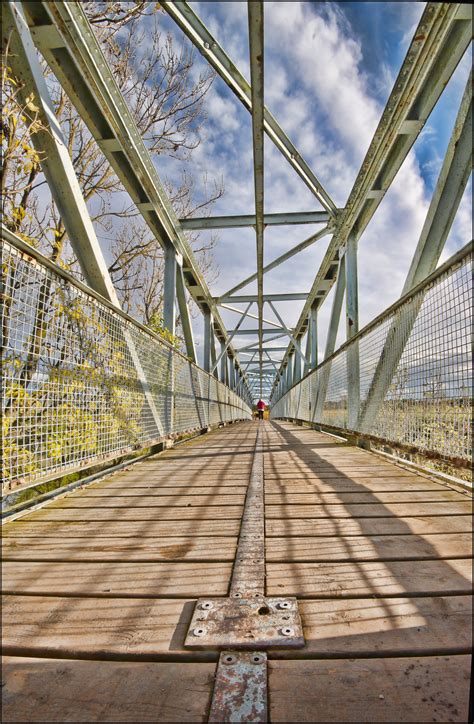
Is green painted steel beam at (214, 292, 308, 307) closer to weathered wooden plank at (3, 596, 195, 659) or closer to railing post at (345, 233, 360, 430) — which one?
railing post at (345, 233, 360, 430)

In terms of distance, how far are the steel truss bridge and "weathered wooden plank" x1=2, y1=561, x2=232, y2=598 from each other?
20 millimetres

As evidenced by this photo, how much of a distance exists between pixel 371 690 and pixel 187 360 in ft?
16.1

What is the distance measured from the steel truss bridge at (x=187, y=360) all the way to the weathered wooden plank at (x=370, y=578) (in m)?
0.03

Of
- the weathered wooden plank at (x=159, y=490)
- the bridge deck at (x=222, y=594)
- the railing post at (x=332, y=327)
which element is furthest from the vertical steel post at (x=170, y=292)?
the bridge deck at (x=222, y=594)

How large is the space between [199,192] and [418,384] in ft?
20.9

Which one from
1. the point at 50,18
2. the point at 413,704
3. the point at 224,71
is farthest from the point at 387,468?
the point at 50,18

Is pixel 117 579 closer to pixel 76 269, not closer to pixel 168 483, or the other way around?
pixel 168 483

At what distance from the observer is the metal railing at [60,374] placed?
1.76 meters

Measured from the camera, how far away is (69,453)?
6.91ft

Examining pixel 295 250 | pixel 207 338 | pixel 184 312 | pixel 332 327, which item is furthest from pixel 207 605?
pixel 207 338

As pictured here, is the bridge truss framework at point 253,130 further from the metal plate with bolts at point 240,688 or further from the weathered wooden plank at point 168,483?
the metal plate with bolts at point 240,688

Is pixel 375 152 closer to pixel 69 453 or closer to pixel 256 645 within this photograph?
pixel 69 453

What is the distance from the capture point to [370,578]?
3.77 ft

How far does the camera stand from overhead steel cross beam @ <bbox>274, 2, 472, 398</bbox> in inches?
119
